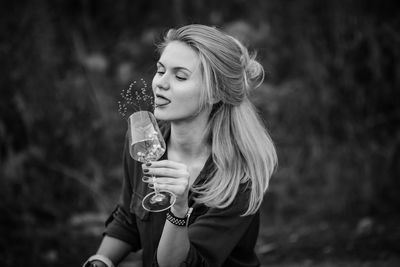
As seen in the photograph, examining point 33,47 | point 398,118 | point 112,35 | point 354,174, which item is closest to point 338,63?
point 398,118

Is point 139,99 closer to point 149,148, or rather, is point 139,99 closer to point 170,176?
point 149,148

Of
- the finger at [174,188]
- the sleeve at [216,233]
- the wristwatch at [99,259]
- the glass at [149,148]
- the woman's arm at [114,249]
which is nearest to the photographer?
the finger at [174,188]

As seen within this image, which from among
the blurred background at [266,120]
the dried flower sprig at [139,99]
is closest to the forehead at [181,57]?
the dried flower sprig at [139,99]

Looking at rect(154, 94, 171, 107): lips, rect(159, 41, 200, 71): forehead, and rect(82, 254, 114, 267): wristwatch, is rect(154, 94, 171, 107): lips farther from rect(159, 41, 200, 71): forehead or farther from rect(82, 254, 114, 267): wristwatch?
rect(82, 254, 114, 267): wristwatch

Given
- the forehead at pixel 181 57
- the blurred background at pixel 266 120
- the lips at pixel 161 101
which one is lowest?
the blurred background at pixel 266 120

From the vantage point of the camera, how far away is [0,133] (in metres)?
5.61

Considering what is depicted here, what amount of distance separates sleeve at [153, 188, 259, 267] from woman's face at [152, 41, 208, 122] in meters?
0.52

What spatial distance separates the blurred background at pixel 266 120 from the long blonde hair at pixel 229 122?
93.8 inches

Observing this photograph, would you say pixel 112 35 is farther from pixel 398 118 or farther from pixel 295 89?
pixel 398 118

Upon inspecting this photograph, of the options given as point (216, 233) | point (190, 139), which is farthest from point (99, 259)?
point (190, 139)

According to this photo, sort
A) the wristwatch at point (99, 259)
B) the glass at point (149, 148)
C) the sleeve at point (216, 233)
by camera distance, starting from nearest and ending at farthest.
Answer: the glass at point (149, 148) < the sleeve at point (216, 233) < the wristwatch at point (99, 259)

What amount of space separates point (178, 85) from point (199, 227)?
71cm

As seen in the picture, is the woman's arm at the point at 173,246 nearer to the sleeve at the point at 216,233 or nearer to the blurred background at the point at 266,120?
the sleeve at the point at 216,233

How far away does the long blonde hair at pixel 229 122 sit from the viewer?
8.68ft
